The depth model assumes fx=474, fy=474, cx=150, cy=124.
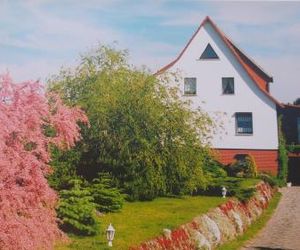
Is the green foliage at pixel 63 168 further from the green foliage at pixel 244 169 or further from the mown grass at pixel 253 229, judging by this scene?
the green foliage at pixel 244 169

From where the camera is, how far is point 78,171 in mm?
21703

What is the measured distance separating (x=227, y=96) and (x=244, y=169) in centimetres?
674

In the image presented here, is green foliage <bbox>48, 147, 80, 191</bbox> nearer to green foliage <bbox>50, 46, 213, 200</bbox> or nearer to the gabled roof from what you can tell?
green foliage <bbox>50, 46, 213, 200</bbox>

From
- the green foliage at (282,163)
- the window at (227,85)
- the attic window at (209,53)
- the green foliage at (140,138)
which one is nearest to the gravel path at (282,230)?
the green foliage at (140,138)

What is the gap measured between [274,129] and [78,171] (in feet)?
66.2

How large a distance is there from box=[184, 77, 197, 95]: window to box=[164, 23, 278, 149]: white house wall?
0.33 m

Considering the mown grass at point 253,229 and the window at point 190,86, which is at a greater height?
the window at point 190,86

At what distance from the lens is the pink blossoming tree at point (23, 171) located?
8344 mm

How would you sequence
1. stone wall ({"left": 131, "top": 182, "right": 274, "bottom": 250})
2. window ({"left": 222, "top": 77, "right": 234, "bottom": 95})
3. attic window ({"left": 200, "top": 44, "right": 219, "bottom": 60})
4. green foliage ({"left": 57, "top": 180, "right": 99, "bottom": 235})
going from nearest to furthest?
green foliage ({"left": 57, "top": 180, "right": 99, "bottom": 235}) < stone wall ({"left": 131, "top": 182, "right": 274, "bottom": 250}) < window ({"left": 222, "top": 77, "right": 234, "bottom": 95}) < attic window ({"left": 200, "top": 44, "right": 219, "bottom": 60})

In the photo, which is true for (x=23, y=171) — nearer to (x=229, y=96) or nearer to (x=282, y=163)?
(x=229, y=96)

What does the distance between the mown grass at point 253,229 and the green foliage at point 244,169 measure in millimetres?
4161

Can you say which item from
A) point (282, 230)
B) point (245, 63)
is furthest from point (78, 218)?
point (245, 63)

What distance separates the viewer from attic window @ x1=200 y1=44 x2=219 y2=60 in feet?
125

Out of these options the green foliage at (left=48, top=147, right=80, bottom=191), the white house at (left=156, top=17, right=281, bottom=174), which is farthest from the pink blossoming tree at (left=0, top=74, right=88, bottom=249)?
the white house at (left=156, top=17, right=281, bottom=174)
